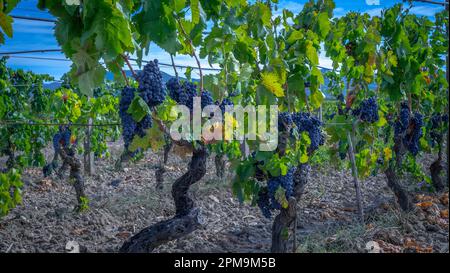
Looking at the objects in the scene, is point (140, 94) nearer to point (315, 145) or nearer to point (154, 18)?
point (154, 18)

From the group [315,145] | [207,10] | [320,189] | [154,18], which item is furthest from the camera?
[320,189]

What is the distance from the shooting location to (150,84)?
240cm

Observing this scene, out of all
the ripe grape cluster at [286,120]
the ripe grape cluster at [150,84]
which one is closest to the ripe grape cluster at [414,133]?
the ripe grape cluster at [286,120]

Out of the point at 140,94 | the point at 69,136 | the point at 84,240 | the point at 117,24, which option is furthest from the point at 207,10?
the point at 69,136

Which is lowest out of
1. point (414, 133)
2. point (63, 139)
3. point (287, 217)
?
point (287, 217)

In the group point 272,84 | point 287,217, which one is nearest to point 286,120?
point 272,84

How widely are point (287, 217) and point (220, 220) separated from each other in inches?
62.5

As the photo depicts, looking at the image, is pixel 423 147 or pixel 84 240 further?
pixel 423 147

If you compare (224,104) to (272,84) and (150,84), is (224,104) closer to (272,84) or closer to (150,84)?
(272,84)

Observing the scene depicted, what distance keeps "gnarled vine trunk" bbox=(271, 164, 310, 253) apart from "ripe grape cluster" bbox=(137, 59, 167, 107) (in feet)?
4.26

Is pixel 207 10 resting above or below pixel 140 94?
above

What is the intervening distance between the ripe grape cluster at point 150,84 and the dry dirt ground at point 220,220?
1499 millimetres
